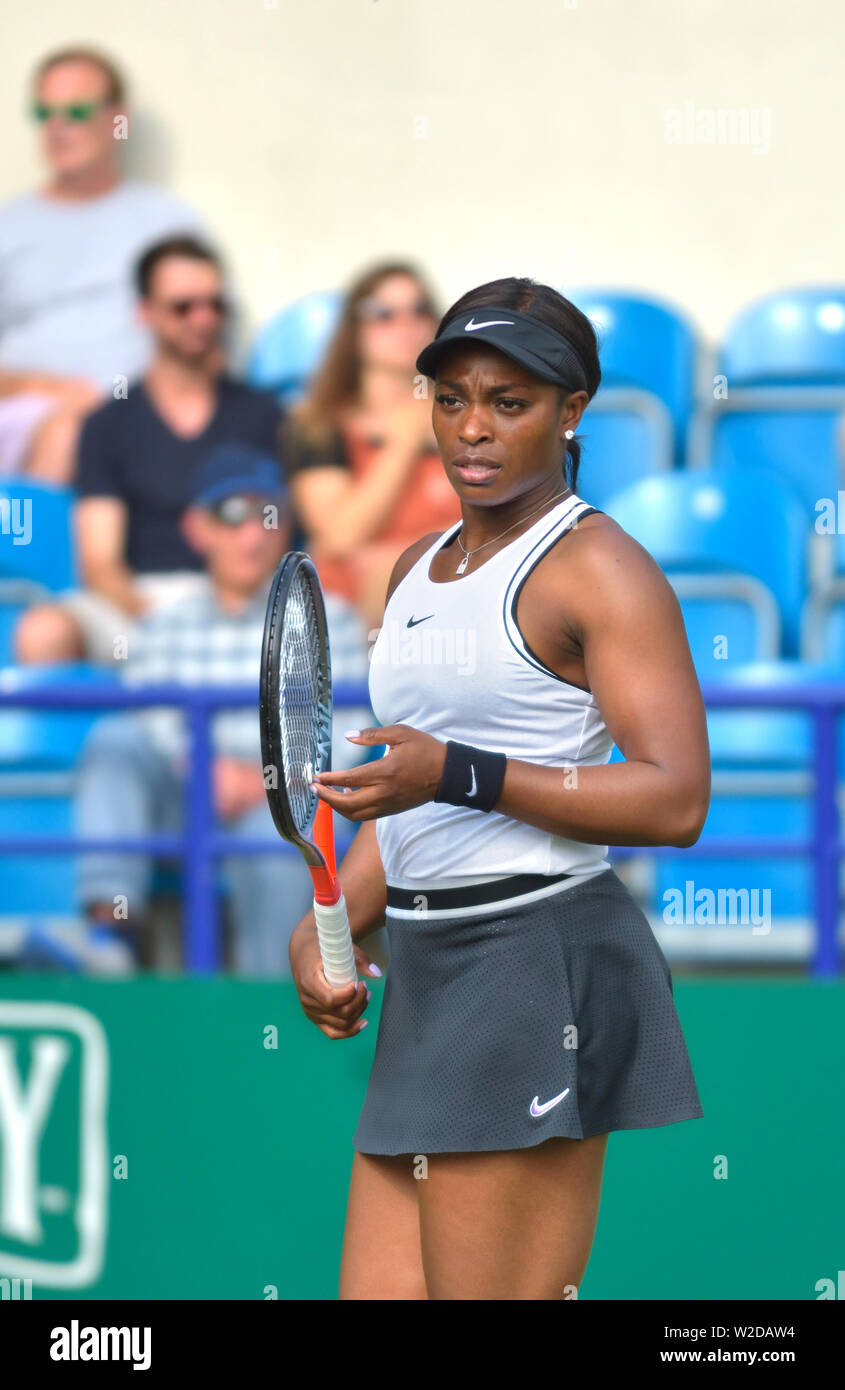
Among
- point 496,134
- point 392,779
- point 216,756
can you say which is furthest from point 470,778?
point 496,134

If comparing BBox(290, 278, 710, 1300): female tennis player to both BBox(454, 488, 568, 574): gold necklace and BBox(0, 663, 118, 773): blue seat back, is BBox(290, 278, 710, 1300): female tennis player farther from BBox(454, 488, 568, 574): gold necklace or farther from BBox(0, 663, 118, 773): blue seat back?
BBox(0, 663, 118, 773): blue seat back

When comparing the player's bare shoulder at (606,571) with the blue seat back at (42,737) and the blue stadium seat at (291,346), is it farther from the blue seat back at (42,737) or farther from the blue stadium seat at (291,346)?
the blue stadium seat at (291,346)

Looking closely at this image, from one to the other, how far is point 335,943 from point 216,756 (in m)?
2.39

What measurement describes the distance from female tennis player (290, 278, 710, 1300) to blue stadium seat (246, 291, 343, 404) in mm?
3621

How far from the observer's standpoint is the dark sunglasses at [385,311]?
16.2 ft

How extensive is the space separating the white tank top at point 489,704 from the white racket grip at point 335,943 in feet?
0.29

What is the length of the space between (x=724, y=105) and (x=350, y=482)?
5.77 feet

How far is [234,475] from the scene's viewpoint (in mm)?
4832

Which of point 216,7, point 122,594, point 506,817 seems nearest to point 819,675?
point 122,594

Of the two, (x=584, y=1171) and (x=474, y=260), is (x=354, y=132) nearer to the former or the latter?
(x=474, y=260)

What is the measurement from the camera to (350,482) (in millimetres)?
4977

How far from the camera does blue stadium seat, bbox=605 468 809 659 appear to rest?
468 centimetres

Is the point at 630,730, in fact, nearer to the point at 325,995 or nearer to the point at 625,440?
the point at 325,995

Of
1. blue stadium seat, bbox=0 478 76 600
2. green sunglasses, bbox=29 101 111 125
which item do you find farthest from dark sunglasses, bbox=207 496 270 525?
green sunglasses, bbox=29 101 111 125
